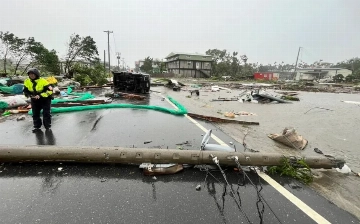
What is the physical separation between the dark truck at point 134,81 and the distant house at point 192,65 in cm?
4636

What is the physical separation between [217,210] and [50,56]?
32029 millimetres

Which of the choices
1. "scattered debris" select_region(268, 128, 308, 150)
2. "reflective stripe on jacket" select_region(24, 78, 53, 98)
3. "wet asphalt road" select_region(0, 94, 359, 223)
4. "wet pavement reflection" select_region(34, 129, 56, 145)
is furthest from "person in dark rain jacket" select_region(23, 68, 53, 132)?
"scattered debris" select_region(268, 128, 308, 150)

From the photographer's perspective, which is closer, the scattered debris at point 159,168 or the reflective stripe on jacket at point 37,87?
the scattered debris at point 159,168

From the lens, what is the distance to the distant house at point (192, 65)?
60375mm

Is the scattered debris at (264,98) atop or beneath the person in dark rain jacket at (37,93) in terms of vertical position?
beneath

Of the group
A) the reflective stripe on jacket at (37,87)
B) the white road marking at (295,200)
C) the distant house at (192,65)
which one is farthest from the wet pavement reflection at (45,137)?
the distant house at (192,65)

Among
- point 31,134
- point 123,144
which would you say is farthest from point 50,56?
point 123,144

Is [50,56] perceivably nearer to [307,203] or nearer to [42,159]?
[42,159]

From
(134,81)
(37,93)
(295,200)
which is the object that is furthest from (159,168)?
(134,81)

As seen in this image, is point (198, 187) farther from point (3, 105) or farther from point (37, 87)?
point (3, 105)

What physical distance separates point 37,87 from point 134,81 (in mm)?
9766

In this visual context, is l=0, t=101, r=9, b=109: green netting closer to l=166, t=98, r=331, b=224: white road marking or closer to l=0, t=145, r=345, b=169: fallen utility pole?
l=0, t=145, r=345, b=169: fallen utility pole

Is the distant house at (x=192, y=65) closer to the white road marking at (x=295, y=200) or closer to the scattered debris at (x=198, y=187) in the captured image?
the white road marking at (x=295, y=200)

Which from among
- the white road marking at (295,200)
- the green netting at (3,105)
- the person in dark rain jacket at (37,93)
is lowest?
the white road marking at (295,200)
